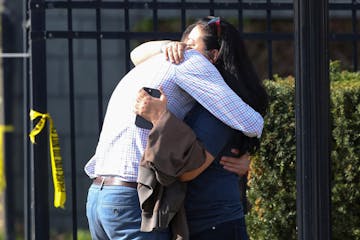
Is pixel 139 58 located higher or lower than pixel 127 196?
higher

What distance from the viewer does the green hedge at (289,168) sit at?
4.70m

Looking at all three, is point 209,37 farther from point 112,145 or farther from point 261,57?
point 261,57

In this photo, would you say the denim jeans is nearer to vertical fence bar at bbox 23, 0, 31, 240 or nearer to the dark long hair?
Result: the dark long hair

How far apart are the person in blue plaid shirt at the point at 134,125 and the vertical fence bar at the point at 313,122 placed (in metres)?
0.53

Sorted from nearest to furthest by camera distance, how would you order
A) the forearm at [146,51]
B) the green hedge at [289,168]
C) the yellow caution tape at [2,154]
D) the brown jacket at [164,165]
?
1. the brown jacket at [164,165]
2. the forearm at [146,51]
3. the green hedge at [289,168]
4. the yellow caution tape at [2,154]

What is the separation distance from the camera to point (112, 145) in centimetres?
375

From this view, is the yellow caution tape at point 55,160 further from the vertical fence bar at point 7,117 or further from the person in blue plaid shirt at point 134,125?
the vertical fence bar at point 7,117

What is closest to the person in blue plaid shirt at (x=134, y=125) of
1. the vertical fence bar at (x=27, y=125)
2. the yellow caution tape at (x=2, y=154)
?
the vertical fence bar at (x=27, y=125)

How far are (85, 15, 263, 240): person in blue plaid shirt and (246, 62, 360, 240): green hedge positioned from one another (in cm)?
99

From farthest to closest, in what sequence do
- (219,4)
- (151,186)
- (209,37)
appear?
1. (219,4)
2. (209,37)
3. (151,186)

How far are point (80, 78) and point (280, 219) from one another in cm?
418

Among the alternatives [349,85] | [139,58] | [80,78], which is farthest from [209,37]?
[80,78]

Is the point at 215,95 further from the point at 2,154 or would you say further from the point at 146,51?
the point at 2,154

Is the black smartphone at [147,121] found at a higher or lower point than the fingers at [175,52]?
lower
